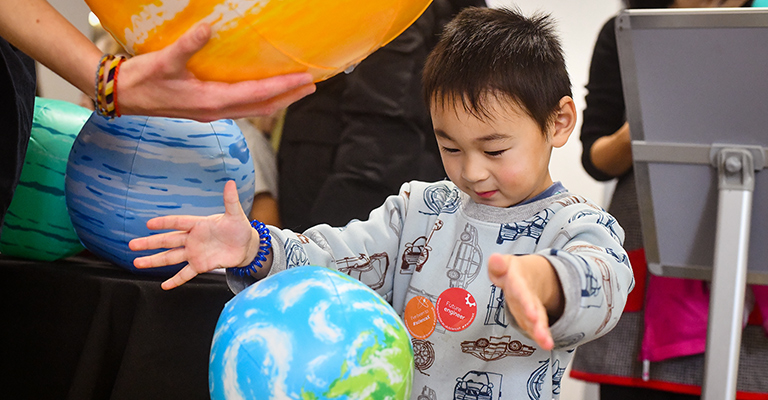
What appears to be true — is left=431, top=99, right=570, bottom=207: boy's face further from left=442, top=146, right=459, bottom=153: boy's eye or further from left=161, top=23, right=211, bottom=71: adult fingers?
left=161, top=23, right=211, bottom=71: adult fingers

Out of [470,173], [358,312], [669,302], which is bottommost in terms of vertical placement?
[358,312]

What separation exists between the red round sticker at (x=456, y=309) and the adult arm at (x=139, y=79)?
1.31 feet

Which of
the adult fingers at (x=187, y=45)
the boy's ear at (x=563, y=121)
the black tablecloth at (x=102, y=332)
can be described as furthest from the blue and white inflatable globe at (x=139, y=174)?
the boy's ear at (x=563, y=121)

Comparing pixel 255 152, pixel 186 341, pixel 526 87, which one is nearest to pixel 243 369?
pixel 186 341

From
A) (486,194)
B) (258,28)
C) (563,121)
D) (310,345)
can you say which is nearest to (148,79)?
(258,28)

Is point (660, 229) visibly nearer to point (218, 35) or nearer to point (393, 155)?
point (393, 155)

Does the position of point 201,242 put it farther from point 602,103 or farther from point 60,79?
point 60,79

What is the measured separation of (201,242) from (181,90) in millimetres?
228

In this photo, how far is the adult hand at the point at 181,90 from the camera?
0.87 m

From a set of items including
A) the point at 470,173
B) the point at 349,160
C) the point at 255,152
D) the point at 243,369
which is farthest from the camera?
the point at 255,152

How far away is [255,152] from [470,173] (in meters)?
1.23

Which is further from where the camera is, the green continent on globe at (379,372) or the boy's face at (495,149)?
the boy's face at (495,149)

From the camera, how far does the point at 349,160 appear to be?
1.69 meters

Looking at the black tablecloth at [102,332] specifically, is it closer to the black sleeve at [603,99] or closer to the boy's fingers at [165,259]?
the boy's fingers at [165,259]
